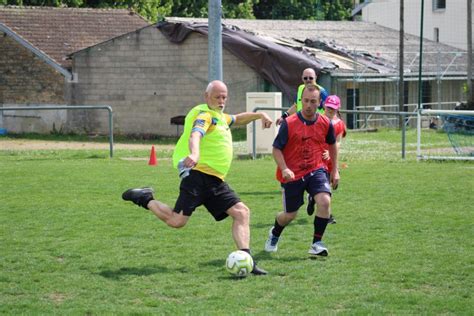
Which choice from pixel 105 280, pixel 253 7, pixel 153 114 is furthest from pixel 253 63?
pixel 253 7

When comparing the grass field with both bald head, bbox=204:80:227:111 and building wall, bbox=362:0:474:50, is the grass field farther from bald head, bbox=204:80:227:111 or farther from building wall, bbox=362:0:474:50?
building wall, bbox=362:0:474:50

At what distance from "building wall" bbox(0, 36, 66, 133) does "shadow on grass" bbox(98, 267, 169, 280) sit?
94.3ft

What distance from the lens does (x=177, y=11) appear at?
191ft

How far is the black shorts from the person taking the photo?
9.27 meters

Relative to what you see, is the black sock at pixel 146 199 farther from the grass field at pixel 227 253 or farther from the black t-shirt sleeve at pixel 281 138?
the black t-shirt sleeve at pixel 281 138

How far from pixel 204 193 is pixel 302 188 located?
3.64ft

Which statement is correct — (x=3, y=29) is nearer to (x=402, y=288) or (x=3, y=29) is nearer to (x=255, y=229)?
(x=255, y=229)

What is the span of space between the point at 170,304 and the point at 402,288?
2007 millimetres

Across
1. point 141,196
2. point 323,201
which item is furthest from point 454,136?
point 141,196

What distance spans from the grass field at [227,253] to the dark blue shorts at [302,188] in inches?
20.6

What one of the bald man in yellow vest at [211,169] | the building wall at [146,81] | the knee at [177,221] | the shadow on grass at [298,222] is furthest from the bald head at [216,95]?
the building wall at [146,81]

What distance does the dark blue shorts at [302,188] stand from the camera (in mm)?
9805

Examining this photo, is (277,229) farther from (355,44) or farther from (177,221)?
(355,44)

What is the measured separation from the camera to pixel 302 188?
32.3 feet
